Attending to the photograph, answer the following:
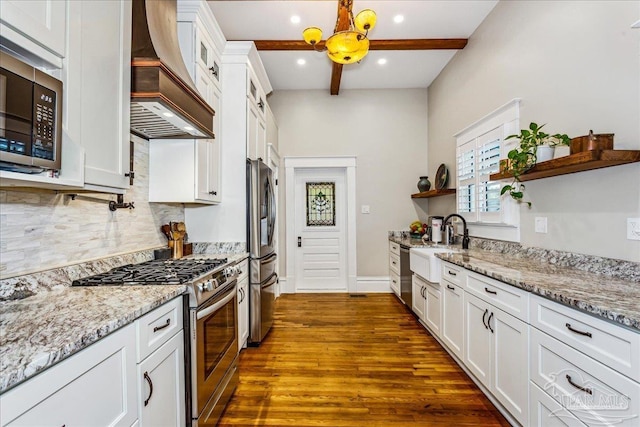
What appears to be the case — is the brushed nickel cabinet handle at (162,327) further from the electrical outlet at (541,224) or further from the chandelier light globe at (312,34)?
the electrical outlet at (541,224)

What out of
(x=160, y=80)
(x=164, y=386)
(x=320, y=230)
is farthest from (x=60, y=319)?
(x=320, y=230)

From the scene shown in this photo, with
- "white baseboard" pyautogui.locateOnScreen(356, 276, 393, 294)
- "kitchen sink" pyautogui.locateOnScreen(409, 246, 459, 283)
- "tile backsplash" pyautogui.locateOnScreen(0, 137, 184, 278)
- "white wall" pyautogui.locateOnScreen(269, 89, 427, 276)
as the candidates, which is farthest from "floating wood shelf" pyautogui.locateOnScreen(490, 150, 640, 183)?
"white baseboard" pyautogui.locateOnScreen(356, 276, 393, 294)

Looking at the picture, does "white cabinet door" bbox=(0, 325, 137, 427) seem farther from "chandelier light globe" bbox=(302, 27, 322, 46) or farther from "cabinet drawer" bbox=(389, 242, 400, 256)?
"cabinet drawer" bbox=(389, 242, 400, 256)

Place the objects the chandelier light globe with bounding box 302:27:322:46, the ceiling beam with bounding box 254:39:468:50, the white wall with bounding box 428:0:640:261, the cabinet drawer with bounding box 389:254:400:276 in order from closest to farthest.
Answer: the white wall with bounding box 428:0:640:261 → the chandelier light globe with bounding box 302:27:322:46 → the ceiling beam with bounding box 254:39:468:50 → the cabinet drawer with bounding box 389:254:400:276

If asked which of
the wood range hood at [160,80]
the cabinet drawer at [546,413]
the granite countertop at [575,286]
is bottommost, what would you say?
the cabinet drawer at [546,413]

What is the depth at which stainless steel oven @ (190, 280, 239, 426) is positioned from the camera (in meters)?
1.56

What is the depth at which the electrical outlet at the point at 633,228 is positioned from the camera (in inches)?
62.8

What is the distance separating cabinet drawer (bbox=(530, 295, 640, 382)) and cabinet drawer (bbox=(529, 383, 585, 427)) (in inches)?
12.1

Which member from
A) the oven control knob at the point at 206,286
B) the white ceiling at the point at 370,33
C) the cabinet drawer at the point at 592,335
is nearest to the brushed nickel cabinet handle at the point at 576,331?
the cabinet drawer at the point at 592,335

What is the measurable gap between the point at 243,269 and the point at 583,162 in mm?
2576

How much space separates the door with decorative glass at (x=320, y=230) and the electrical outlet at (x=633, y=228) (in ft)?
11.8

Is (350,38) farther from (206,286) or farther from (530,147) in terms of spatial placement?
(206,286)

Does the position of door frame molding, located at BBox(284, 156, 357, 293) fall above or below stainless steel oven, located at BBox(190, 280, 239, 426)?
above

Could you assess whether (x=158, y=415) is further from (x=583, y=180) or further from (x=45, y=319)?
(x=583, y=180)
